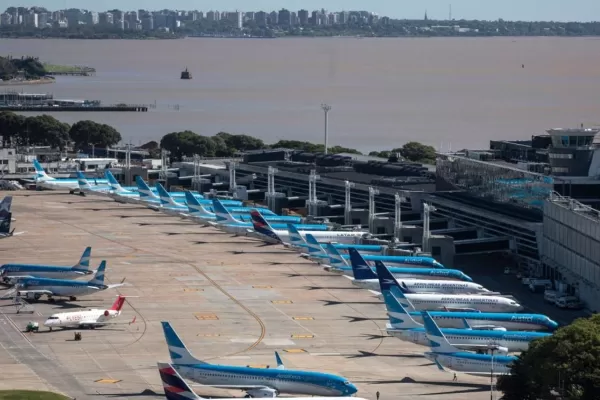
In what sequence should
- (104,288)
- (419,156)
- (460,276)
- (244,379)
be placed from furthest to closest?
1. (419,156)
2. (460,276)
3. (104,288)
4. (244,379)

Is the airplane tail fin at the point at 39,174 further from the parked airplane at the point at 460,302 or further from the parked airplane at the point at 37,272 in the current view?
the parked airplane at the point at 460,302

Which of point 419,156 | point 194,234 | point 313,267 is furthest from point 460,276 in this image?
point 419,156

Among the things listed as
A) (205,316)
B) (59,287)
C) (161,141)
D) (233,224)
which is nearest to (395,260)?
(205,316)

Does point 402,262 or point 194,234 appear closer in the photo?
point 402,262

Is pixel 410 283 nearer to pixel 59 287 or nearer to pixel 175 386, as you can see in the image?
pixel 59 287

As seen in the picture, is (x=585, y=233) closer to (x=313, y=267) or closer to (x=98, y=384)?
(x=313, y=267)

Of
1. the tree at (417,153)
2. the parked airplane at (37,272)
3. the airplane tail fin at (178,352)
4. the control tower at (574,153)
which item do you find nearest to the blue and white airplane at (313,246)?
→ the control tower at (574,153)

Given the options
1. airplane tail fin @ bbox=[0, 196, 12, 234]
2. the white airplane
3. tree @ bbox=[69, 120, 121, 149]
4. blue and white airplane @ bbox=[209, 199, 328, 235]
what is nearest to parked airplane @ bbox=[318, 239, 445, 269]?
blue and white airplane @ bbox=[209, 199, 328, 235]
